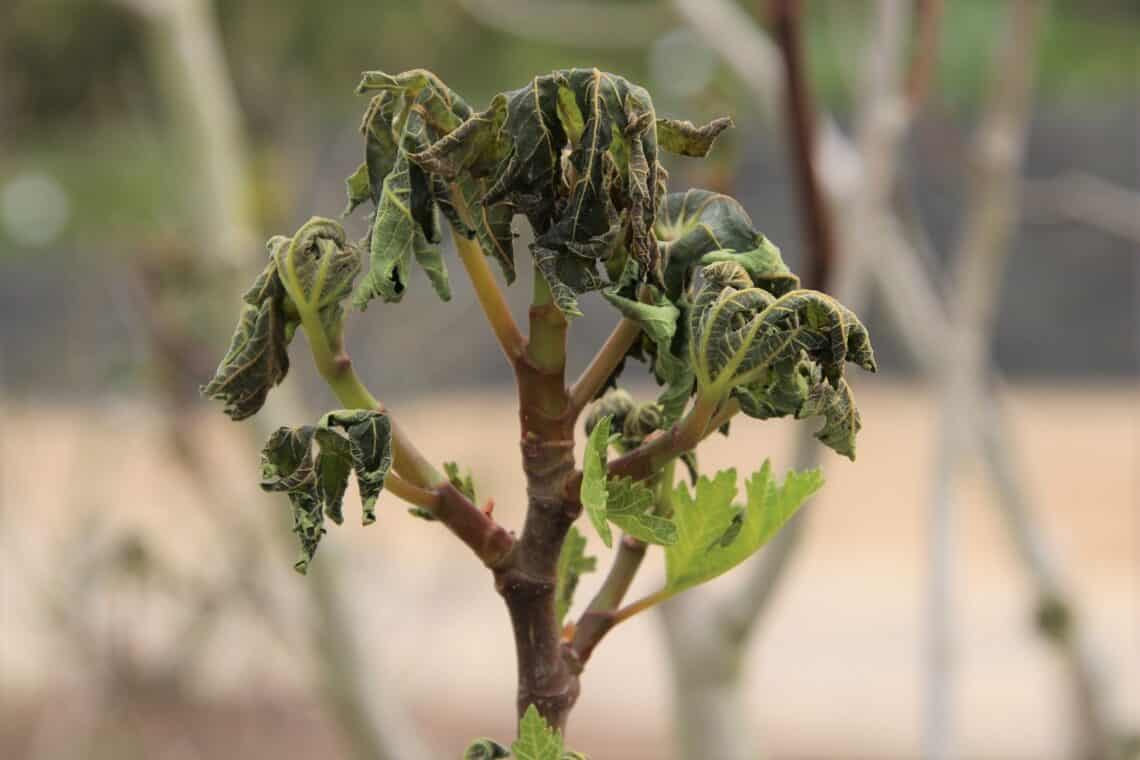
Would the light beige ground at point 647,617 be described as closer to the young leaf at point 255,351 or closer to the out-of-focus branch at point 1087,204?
the out-of-focus branch at point 1087,204

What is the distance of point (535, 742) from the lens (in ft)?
1.09

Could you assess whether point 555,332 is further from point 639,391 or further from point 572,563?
point 639,391

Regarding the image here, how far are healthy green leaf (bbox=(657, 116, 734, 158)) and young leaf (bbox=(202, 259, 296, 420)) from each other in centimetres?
11

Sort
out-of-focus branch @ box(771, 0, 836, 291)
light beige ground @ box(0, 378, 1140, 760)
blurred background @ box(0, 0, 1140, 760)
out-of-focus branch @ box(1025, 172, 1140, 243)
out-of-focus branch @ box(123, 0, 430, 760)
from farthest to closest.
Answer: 1. light beige ground @ box(0, 378, 1140, 760)
2. out-of-focus branch @ box(123, 0, 430, 760)
3. out-of-focus branch @ box(1025, 172, 1140, 243)
4. blurred background @ box(0, 0, 1140, 760)
5. out-of-focus branch @ box(771, 0, 836, 291)

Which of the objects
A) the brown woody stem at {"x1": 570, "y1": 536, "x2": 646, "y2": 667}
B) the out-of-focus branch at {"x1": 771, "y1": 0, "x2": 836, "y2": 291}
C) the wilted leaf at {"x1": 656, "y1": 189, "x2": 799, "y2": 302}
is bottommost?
the brown woody stem at {"x1": 570, "y1": 536, "x2": 646, "y2": 667}

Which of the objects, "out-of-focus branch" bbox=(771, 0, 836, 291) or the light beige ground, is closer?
"out-of-focus branch" bbox=(771, 0, 836, 291)

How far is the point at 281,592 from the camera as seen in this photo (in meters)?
1.88

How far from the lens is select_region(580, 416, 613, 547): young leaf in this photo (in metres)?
0.32

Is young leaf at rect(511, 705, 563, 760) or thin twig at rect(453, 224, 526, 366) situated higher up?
thin twig at rect(453, 224, 526, 366)

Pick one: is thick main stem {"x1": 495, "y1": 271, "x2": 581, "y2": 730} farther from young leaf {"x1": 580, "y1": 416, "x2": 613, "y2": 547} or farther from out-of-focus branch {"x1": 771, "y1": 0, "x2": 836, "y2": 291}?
out-of-focus branch {"x1": 771, "y1": 0, "x2": 836, "y2": 291}

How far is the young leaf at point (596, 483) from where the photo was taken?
321mm

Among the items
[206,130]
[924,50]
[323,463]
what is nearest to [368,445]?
[323,463]

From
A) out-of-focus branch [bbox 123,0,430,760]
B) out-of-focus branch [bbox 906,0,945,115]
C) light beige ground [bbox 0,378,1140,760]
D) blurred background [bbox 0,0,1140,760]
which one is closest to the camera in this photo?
out-of-focus branch [bbox 906,0,945,115]

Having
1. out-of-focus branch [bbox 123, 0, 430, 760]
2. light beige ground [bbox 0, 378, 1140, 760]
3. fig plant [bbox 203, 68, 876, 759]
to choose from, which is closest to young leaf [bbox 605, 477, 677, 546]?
fig plant [bbox 203, 68, 876, 759]
